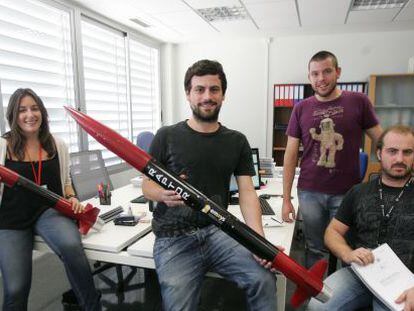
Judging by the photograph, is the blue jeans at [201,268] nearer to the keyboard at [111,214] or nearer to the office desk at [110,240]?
the office desk at [110,240]

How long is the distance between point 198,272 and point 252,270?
0.71 feet

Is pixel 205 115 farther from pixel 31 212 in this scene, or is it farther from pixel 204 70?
pixel 31 212

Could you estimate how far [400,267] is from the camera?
4.16ft

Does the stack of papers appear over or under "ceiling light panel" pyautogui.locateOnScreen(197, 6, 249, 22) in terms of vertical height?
under

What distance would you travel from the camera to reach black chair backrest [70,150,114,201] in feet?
8.11

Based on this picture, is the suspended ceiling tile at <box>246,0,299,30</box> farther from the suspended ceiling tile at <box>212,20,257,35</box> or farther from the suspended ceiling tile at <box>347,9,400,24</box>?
the suspended ceiling tile at <box>347,9,400,24</box>

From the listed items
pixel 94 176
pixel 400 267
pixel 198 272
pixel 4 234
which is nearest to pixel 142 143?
pixel 94 176

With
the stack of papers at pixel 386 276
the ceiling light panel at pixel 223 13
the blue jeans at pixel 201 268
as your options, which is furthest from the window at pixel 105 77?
the stack of papers at pixel 386 276

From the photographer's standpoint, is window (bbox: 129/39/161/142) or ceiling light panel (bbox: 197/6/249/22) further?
window (bbox: 129/39/161/142)

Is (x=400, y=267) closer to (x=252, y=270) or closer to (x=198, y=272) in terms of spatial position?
(x=252, y=270)

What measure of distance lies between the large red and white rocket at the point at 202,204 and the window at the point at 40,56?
2143 millimetres

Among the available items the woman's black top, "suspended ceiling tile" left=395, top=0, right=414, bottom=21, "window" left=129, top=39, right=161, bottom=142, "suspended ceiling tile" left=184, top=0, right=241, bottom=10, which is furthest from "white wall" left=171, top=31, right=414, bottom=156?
the woman's black top

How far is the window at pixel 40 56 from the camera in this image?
2.75 metres

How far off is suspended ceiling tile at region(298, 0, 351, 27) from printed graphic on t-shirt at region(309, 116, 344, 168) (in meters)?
2.10
